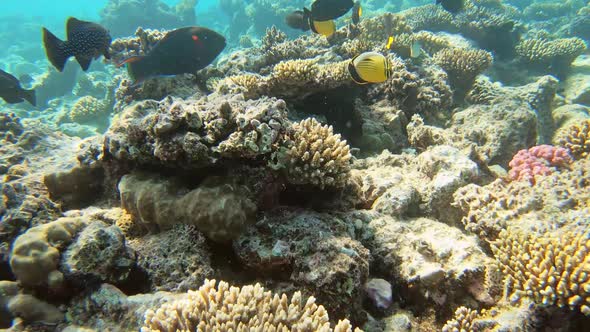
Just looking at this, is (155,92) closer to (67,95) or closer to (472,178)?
(472,178)

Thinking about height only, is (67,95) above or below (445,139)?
above

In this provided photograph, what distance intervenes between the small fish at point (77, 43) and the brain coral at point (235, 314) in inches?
164

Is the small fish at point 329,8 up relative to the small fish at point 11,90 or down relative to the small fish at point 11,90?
up

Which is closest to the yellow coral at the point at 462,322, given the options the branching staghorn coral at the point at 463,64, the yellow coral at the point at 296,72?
the yellow coral at the point at 296,72

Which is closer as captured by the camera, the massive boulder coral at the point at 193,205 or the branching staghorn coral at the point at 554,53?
the massive boulder coral at the point at 193,205

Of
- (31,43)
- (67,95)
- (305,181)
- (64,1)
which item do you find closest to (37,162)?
(305,181)

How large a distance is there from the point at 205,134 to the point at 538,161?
4.50m

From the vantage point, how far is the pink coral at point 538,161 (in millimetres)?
4330

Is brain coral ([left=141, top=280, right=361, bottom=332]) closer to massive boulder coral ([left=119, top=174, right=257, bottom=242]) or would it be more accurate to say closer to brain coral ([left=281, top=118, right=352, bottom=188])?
massive boulder coral ([left=119, top=174, right=257, bottom=242])

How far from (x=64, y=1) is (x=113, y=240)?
260ft

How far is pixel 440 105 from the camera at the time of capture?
6.29m

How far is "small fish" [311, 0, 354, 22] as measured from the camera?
5.76 metres

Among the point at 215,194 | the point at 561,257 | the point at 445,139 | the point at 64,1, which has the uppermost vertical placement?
the point at 64,1

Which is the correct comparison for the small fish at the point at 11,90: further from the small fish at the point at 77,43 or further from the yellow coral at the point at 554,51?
the yellow coral at the point at 554,51
